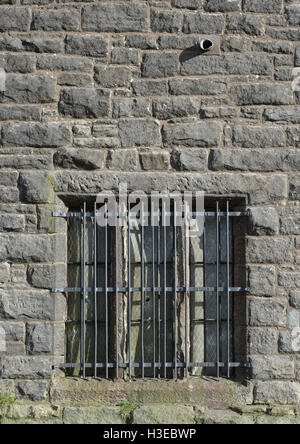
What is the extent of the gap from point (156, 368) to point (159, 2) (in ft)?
9.00

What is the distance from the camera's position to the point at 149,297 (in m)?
3.87

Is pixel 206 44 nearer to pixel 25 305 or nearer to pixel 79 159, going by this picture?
pixel 79 159

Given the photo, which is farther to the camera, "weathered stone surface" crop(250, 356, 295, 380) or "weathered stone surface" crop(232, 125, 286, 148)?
"weathered stone surface" crop(232, 125, 286, 148)

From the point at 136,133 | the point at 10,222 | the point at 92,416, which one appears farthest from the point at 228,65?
the point at 92,416

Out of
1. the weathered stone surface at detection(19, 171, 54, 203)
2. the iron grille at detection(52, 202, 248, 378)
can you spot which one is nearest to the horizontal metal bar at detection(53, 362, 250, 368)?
the iron grille at detection(52, 202, 248, 378)

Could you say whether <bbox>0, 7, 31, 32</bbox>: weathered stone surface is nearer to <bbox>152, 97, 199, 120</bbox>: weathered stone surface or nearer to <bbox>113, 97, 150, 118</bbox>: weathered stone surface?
<bbox>113, 97, 150, 118</bbox>: weathered stone surface

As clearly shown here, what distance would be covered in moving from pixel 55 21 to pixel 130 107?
2.82ft

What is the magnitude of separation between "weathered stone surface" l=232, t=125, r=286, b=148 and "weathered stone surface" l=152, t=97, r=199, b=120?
373 millimetres

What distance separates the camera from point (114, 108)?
3828 mm

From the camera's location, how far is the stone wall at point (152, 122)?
3736mm

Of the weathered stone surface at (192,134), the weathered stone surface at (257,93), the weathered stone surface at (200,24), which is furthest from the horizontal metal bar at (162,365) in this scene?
the weathered stone surface at (200,24)

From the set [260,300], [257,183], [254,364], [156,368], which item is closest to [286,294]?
[260,300]

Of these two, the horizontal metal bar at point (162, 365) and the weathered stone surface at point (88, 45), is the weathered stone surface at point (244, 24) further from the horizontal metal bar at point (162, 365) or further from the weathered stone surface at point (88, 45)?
the horizontal metal bar at point (162, 365)

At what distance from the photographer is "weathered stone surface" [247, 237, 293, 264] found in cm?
375
